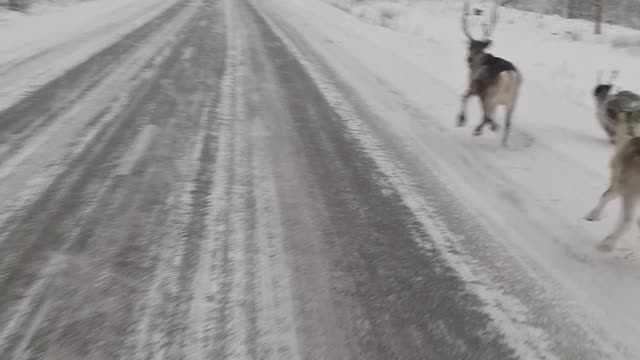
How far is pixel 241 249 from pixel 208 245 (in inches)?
9.4

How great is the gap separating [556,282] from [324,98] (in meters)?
5.23

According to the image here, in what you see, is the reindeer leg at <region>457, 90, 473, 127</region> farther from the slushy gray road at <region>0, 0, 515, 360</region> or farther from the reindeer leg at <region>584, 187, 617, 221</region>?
the reindeer leg at <region>584, 187, 617, 221</region>

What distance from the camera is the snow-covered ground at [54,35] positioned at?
870cm

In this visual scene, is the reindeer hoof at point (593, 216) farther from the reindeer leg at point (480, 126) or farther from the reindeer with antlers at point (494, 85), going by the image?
the reindeer leg at point (480, 126)

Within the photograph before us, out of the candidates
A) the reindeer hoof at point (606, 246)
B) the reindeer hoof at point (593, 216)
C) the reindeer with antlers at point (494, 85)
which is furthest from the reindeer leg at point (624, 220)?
the reindeer with antlers at point (494, 85)

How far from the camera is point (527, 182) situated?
223 inches

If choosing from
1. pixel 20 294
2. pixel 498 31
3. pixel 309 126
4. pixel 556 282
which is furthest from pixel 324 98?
pixel 498 31

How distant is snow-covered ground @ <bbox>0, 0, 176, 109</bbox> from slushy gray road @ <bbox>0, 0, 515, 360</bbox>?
1.76m

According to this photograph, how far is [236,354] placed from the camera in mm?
2811

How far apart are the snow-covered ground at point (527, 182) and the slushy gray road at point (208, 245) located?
399 mm

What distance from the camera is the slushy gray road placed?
9.64 ft

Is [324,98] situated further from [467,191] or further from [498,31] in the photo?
[498,31]

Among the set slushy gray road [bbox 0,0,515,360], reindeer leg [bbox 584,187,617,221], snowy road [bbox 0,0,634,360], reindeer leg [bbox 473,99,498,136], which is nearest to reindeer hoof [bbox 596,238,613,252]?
reindeer leg [bbox 584,187,617,221]

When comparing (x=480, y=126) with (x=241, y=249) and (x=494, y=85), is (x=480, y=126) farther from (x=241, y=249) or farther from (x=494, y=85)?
(x=241, y=249)
